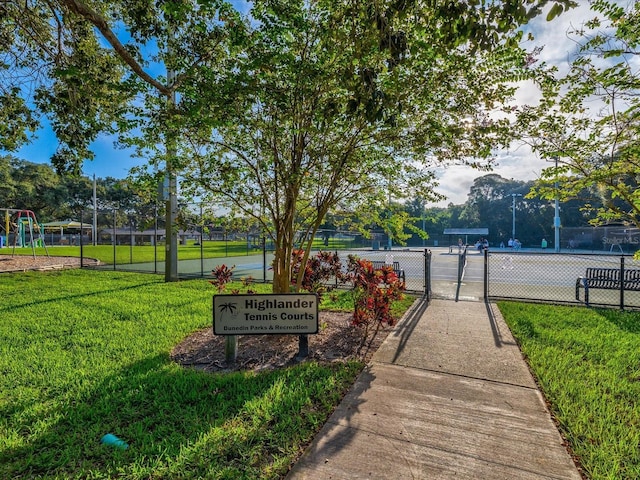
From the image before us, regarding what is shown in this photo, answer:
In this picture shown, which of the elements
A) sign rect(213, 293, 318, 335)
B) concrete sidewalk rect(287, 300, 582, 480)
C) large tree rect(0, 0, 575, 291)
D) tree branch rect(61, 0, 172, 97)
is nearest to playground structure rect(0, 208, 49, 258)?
large tree rect(0, 0, 575, 291)

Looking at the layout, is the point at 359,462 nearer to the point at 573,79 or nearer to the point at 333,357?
the point at 333,357

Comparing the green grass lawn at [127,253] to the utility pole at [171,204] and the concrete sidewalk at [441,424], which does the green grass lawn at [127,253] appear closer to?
the utility pole at [171,204]

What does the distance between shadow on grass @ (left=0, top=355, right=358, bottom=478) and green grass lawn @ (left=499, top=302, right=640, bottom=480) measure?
79.7 inches

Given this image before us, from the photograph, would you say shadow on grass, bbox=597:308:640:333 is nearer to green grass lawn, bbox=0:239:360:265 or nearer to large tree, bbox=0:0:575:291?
large tree, bbox=0:0:575:291

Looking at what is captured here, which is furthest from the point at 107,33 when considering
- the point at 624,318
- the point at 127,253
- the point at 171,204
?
the point at 127,253

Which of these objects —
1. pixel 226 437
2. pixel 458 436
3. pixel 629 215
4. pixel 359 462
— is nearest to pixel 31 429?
pixel 226 437

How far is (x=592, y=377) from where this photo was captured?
356 centimetres

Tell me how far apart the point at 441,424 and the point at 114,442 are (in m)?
2.62

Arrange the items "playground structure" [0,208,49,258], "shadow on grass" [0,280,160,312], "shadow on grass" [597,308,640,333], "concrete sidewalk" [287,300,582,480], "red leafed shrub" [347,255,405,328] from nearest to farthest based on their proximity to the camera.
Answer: "concrete sidewalk" [287,300,582,480] → "red leafed shrub" [347,255,405,328] → "shadow on grass" [597,308,640,333] → "shadow on grass" [0,280,160,312] → "playground structure" [0,208,49,258]

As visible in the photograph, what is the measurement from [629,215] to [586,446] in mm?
2467

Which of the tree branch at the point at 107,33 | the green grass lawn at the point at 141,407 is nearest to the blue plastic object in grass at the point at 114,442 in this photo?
the green grass lawn at the point at 141,407

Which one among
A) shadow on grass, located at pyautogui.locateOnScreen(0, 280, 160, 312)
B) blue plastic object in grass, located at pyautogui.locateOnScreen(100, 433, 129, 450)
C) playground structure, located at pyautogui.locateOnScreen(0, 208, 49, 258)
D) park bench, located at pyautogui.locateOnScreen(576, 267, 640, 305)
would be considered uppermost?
playground structure, located at pyautogui.locateOnScreen(0, 208, 49, 258)

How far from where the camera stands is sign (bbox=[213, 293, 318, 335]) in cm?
395

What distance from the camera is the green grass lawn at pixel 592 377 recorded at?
7.90 ft
